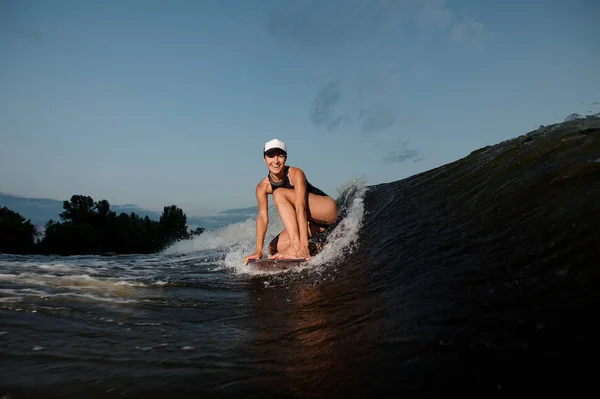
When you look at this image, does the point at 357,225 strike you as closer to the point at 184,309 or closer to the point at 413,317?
the point at 184,309

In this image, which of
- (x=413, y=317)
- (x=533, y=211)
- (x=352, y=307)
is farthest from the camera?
(x=533, y=211)

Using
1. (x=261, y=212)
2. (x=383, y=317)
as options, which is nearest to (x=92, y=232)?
(x=261, y=212)

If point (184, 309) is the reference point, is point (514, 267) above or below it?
above

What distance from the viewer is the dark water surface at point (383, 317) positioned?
1.63 m

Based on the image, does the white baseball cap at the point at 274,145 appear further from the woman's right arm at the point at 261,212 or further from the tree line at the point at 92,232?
the tree line at the point at 92,232

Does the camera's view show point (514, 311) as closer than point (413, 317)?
Yes

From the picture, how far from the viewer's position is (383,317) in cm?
244

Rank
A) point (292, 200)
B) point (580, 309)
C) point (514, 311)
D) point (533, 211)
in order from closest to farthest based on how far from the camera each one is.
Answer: point (580, 309) → point (514, 311) → point (533, 211) → point (292, 200)

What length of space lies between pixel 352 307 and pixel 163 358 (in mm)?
1386

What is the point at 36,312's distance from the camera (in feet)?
9.48

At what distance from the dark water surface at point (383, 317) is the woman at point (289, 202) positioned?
32.6 inches

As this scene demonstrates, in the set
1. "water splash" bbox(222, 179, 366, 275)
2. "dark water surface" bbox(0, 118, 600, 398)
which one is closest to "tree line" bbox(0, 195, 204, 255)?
"water splash" bbox(222, 179, 366, 275)

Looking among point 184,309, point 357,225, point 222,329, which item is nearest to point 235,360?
point 222,329

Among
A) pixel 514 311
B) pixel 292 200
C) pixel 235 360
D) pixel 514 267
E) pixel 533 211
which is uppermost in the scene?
pixel 292 200
